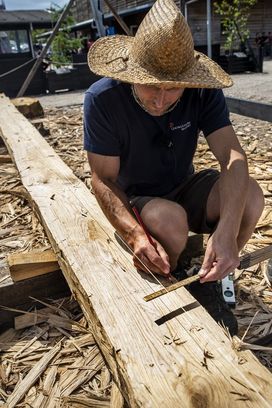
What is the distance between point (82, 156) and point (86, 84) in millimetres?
9810

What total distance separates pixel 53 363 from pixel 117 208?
0.89 meters

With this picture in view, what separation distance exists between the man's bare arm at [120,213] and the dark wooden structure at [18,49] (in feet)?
33.2

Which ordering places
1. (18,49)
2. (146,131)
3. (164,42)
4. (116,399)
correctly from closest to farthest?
1. (116,399)
2. (164,42)
3. (146,131)
4. (18,49)

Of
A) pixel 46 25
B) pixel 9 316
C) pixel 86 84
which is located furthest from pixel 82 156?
pixel 46 25

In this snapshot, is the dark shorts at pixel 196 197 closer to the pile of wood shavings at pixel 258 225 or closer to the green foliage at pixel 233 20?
the pile of wood shavings at pixel 258 225

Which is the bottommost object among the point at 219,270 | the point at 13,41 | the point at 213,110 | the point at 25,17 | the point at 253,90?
the point at 253,90

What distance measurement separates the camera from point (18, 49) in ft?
91.9

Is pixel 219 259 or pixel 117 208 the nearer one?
pixel 219 259

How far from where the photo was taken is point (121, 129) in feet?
7.75

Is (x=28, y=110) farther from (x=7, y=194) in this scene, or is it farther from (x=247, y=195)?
(x=247, y=195)

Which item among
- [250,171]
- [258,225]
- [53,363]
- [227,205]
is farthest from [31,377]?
[250,171]

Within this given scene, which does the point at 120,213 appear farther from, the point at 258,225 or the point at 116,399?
the point at 258,225

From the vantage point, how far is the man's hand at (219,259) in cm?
192

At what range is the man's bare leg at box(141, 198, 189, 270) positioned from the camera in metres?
2.18
